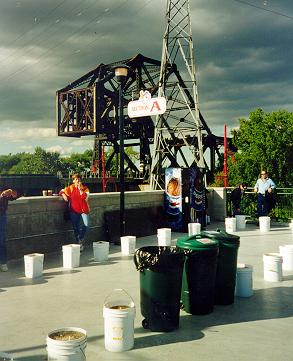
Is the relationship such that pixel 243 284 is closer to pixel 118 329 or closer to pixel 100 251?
pixel 118 329

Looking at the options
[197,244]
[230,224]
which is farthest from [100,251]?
[230,224]

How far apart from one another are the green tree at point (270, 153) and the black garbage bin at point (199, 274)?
31824 mm

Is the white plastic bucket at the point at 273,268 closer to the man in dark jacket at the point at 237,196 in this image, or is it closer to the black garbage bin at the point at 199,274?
the black garbage bin at the point at 199,274

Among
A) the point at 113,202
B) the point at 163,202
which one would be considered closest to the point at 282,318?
the point at 113,202

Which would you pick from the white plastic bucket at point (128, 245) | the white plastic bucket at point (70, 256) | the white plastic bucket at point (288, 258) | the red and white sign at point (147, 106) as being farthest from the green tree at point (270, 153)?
the white plastic bucket at point (70, 256)

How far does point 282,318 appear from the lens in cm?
512

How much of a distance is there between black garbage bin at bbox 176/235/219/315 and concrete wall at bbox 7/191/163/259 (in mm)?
5185

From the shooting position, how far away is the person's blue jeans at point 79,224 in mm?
9945

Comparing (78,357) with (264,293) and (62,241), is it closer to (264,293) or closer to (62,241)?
(264,293)

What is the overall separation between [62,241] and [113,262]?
2028 mm

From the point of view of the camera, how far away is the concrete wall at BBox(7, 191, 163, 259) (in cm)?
907

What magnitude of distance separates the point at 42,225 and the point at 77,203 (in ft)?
3.42

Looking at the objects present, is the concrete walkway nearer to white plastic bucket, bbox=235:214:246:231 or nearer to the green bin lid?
the green bin lid

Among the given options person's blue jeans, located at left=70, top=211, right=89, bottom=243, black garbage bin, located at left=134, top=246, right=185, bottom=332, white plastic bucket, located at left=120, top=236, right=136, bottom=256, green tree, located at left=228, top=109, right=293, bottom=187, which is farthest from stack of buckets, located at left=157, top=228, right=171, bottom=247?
green tree, located at left=228, top=109, right=293, bottom=187
